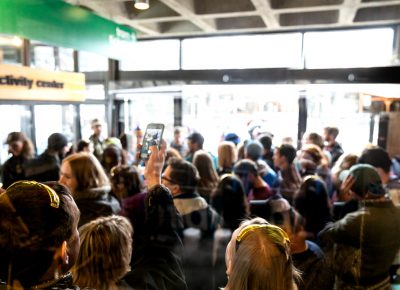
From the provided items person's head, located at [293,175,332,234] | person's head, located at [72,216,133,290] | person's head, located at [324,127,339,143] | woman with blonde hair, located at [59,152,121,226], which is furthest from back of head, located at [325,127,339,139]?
person's head, located at [72,216,133,290]

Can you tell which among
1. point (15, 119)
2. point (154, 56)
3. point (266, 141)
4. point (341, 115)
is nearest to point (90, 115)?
point (15, 119)

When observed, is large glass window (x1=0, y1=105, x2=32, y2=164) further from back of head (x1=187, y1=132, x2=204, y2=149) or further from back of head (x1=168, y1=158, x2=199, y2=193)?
back of head (x1=187, y1=132, x2=204, y2=149)

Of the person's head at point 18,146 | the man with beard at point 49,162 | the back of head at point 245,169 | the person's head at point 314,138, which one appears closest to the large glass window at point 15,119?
the person's head at point 18,146

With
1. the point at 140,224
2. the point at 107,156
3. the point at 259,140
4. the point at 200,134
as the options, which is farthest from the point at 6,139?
the point at 259,140

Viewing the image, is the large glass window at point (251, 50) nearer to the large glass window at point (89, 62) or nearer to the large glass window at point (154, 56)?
the large glass window at point (154, 56)

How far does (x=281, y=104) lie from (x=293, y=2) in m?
1.05

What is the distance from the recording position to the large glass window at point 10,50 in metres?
3.23

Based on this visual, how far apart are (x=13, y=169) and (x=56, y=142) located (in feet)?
1.95

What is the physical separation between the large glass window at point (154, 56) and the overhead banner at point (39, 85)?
601 millimetres

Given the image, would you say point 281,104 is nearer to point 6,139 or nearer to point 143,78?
point 143,78

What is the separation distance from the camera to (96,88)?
13.8ft

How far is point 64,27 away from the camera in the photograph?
285 centimetres

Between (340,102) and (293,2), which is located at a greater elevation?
(293,2)

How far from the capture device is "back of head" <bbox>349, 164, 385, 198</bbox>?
1.65 m
